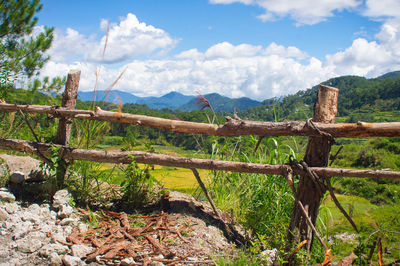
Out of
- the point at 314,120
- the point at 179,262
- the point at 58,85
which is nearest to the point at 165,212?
the point at 179,262

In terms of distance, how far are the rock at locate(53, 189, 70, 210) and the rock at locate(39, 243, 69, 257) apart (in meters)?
0.78

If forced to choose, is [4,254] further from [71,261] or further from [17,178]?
[17,178]

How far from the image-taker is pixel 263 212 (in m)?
3.34

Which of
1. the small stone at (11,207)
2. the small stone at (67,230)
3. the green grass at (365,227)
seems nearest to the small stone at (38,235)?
the small stone at (67,230)

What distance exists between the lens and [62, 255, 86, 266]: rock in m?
2.41

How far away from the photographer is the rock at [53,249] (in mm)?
2475

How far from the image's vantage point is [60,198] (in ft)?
10.9

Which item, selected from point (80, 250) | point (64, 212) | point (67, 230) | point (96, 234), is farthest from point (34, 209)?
point (80, 250)

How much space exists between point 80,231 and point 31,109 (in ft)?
5.82

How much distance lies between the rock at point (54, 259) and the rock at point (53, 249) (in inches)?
2.7

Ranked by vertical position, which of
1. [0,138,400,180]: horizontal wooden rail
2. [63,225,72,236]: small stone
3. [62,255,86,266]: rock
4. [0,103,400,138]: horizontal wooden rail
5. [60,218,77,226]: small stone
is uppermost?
[0,103,400,138]: horizontal wooden rail

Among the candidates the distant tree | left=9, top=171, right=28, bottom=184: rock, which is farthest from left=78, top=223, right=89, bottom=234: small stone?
the distant tree

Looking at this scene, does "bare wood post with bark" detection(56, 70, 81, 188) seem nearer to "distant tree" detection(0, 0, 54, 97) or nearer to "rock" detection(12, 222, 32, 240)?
"rock" detection(12, 222, 32, 240)

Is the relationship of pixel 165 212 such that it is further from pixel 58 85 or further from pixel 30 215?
pixel 58 85
